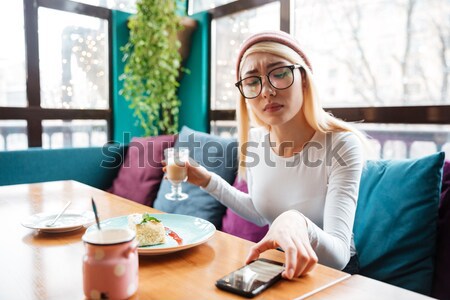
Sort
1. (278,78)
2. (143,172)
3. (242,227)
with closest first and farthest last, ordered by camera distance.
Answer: (278,78) → (242,227) → (143,172)

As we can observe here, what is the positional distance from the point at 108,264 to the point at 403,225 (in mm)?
1073

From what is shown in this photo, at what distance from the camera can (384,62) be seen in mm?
2332

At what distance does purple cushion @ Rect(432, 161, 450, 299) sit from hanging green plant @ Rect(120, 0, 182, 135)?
101 inches

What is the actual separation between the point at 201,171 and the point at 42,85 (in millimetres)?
2430

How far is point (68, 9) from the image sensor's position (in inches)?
129

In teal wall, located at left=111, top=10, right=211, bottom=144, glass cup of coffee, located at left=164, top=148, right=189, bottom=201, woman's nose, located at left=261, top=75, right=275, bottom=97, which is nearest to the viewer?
woman's nose, located at left=261, top=75, right=275, bottom=97

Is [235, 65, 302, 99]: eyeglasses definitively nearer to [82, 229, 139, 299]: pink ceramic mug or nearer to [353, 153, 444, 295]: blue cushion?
[353, 153, 444, 295]: blue cushion

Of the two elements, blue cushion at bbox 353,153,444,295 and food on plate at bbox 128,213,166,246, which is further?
blue cushion at bbox 353,153,444,295

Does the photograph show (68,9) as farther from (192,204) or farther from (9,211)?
(9,211)

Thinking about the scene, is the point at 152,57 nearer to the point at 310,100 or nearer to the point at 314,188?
the point at 310,100

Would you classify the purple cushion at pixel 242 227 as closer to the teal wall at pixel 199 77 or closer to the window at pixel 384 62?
the window at pixel 384 62

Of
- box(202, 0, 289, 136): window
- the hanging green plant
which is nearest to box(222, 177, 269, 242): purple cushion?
box(202, 0, 289, 136): window

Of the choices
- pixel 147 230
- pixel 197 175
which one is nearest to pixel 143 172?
pixel 197 175

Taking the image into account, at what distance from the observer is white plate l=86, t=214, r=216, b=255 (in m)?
0.84
